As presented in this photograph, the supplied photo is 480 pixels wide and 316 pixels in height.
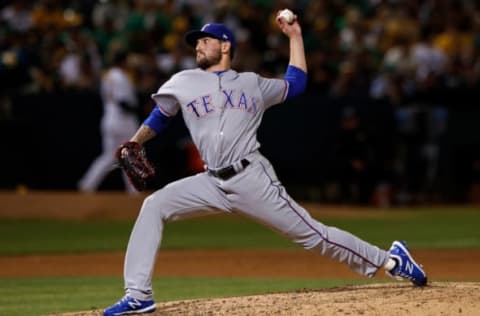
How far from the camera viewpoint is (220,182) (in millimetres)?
6652

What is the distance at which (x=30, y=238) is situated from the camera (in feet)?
46.4

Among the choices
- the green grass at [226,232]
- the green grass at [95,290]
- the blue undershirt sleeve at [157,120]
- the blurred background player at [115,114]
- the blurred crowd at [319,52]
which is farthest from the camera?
the blurred crowd at [319,52]

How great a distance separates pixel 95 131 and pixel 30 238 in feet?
11.4

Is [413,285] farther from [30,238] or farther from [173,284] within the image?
[30,238]

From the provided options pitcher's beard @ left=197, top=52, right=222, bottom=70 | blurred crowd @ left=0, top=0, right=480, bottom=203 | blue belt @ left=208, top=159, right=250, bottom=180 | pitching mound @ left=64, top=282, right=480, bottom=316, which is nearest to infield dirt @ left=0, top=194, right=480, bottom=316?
pitching mound @ left=64, top=282, right=480, bottom=316

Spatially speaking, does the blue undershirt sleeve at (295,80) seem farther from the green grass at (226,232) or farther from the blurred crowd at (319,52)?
the blurred crowd at (319,52)

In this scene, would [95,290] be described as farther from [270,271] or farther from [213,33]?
[213,33]

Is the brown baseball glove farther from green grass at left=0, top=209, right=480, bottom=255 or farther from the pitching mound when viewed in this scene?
green grass at left=0, top=209, right=480, bottom=255

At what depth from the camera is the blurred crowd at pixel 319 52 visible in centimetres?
1717

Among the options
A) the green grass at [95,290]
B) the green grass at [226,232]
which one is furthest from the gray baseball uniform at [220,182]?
the green grass at [226,232]

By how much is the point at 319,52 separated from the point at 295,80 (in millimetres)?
10836

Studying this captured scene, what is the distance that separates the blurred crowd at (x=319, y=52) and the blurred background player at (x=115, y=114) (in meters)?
Result: 0.54

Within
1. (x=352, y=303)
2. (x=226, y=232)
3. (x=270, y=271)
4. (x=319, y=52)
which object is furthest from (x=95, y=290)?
(x=319, y=52)

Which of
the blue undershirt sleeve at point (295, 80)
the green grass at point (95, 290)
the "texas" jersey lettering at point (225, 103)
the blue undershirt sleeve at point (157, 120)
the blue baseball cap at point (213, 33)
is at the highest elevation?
the blue baseball cap at point (213, 33)
